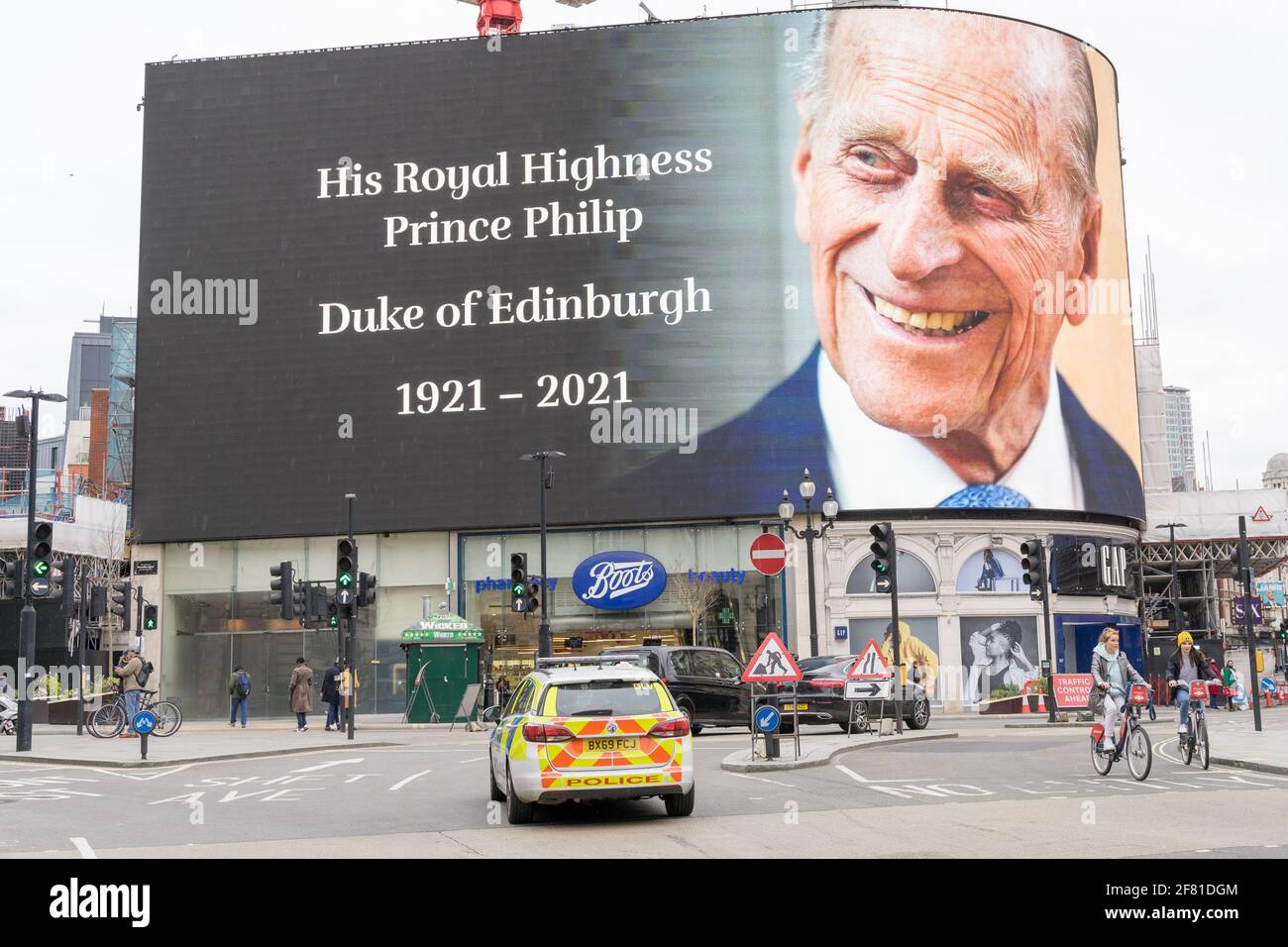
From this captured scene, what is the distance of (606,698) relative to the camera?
48.8ft

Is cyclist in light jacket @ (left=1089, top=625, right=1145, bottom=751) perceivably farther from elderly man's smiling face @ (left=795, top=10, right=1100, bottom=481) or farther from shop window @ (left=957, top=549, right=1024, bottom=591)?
shop window @ (left=957, top=549, right=1024, bottom=591)

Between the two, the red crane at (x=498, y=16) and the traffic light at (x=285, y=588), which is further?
the red crane at (x=498, y=16)

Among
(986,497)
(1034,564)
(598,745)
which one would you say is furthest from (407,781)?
(986,497)

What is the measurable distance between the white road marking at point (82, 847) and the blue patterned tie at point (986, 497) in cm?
3942

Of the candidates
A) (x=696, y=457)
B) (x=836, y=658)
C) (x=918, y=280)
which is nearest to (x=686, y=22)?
(x=918, y=280)

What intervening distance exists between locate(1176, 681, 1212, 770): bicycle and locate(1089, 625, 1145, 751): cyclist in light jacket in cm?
256

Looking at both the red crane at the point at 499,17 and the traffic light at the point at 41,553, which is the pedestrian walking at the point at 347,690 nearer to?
the traffic light at the point at 41,553

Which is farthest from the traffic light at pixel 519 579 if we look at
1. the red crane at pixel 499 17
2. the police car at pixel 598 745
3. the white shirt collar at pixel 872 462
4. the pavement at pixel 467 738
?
the red crane at pixel 499 17

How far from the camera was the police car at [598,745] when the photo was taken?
14453mm

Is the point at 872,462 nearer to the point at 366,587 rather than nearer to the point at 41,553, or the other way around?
the point at 366,587

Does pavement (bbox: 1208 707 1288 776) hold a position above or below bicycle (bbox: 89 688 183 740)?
below

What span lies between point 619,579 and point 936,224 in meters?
17.1

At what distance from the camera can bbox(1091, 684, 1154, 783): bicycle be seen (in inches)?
727

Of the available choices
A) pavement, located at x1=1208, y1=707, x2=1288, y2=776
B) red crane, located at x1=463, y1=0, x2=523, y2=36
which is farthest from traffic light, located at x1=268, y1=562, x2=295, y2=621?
red crane, located at x1=463, y1=0, x2=523, y2=36
